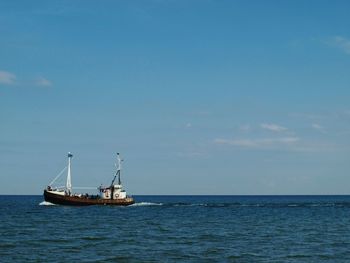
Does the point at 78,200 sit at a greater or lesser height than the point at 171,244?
greater

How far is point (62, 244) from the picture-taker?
44.8 m

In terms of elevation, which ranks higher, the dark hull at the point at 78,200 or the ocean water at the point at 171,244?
the dark hull at the point at 78,200

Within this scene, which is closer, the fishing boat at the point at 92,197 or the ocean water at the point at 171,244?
the ocean water at the point at 171,244

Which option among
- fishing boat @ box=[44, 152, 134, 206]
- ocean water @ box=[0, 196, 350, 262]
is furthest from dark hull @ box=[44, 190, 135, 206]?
ocean water @ box=[0, 196, 350, 262]

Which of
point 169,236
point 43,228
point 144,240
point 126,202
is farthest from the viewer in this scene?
point 126,202

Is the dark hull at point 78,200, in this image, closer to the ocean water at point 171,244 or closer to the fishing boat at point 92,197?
the fishing boat at point 92,197

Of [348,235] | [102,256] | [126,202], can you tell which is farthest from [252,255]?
[126,202]

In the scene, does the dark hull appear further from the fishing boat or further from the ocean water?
the ocean water

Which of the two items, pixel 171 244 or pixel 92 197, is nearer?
pixel 171 244

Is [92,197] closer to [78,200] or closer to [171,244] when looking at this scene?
[78,200]

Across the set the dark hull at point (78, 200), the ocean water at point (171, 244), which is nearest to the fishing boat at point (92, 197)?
the dark hull at point (78, 200)

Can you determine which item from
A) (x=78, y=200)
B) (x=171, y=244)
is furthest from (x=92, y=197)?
(x=171, y=244)

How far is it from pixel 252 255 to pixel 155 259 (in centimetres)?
672

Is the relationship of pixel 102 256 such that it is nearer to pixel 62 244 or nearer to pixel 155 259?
pixel 155 259
